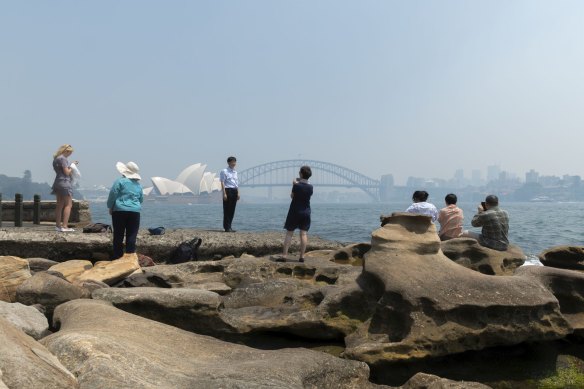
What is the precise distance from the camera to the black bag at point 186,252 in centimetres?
905

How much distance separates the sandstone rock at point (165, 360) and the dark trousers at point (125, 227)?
2.92 m

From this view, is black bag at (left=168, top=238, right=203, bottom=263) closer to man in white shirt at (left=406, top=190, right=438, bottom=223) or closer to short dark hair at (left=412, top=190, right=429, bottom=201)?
man in white shirt at (left=406, top=190, right=438, bottom=223)

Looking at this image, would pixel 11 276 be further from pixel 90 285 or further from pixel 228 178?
pixel 228 178

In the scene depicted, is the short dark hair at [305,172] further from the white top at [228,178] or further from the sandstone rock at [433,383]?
the sandstone rock at [433,383]

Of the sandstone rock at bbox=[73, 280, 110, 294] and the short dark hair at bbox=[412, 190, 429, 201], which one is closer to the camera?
the sandstone rock at bbox=[73, 280, 110, 294]

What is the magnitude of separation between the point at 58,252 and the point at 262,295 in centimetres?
444

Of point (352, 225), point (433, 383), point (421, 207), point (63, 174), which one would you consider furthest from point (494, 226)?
point (352, 225)

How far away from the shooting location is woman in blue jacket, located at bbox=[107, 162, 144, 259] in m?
7.63

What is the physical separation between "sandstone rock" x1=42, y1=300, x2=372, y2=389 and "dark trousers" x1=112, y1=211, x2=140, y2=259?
9.56ft

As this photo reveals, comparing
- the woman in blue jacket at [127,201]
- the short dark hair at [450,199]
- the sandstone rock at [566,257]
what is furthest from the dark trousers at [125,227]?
the sandstone rock at [566,257]

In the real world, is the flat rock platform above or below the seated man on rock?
below

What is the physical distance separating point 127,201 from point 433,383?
Answer: 5.10 m

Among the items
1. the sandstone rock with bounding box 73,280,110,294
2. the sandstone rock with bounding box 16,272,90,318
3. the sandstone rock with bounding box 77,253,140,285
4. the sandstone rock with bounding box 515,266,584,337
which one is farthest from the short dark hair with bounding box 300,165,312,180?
the sandstone rock with bounding box 16,272,90,318

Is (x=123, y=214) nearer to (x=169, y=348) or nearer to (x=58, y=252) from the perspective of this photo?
(x=58, y=252)
